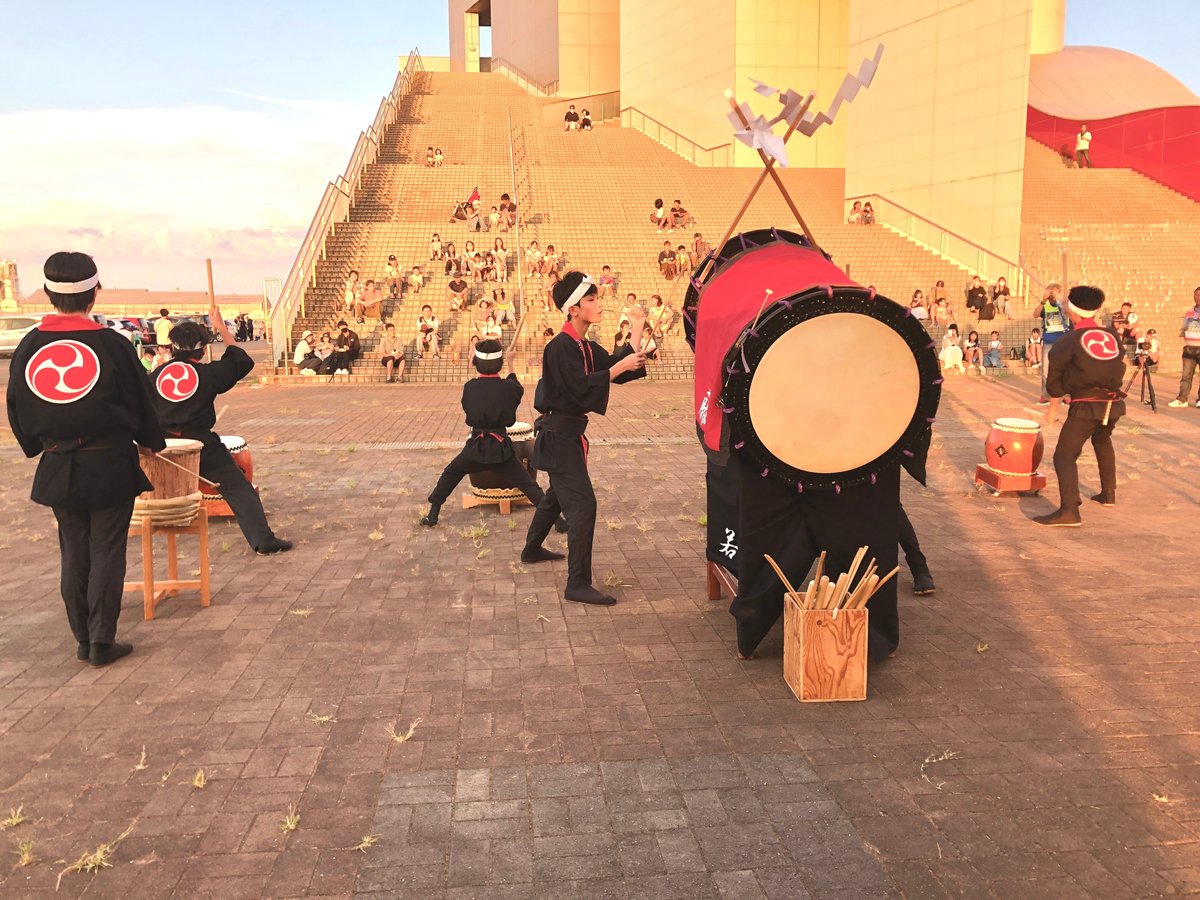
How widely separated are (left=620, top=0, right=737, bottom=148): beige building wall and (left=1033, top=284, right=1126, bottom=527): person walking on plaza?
26.3 metres

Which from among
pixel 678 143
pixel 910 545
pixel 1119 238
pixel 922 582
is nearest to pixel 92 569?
pixel 910 545

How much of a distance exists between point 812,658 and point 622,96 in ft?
133

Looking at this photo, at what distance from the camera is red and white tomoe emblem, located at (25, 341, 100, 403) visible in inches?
175

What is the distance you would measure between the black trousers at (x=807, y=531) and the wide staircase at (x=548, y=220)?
15.8m

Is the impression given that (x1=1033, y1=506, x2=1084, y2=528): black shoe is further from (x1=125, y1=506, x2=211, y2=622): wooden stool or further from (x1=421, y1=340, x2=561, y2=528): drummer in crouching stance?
(x1=125, y1=506, x2=211, y2=622): wooden stool

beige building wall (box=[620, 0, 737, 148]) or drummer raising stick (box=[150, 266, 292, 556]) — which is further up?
beige building wall (box=[620, 0, 737, 148])

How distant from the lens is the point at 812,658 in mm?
4098

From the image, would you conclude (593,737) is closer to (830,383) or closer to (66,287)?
(830,383)

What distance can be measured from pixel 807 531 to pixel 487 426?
3.81 metres

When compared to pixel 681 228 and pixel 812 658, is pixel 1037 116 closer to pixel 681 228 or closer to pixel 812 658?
pixel 681 228

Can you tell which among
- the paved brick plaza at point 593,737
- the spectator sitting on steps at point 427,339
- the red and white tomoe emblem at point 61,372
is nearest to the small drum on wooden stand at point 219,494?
the paved brick plaza at point 593,737

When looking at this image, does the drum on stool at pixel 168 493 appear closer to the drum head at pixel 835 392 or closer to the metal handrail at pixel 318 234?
the drum head at pixel 835 392

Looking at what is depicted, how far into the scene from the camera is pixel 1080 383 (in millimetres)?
7426

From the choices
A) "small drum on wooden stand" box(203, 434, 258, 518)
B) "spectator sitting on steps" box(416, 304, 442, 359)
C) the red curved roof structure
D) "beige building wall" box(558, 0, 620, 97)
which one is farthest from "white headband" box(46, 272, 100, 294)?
"beige building wall" box(558, 0, 620, 97)
